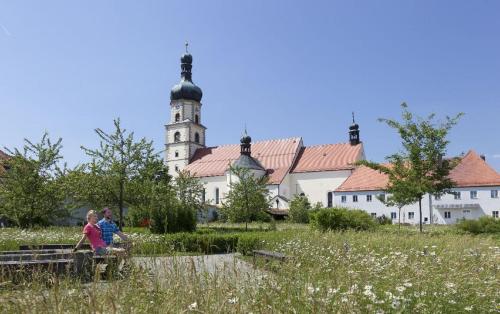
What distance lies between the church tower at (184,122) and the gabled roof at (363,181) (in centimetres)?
2638

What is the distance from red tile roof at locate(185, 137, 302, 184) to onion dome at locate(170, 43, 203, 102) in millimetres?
8694

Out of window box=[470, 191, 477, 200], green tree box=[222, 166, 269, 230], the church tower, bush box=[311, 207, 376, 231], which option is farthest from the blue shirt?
→ the church tower

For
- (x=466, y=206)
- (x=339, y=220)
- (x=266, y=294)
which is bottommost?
(x=339, y=220)

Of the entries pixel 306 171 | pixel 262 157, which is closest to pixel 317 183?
pixel 306 171

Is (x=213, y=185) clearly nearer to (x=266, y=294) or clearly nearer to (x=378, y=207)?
(x=378, y=207)

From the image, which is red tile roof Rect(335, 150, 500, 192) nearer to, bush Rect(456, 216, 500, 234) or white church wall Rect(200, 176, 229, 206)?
white church wall Rect(200, 176, 229, 206)

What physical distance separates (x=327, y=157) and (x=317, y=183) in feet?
12.4

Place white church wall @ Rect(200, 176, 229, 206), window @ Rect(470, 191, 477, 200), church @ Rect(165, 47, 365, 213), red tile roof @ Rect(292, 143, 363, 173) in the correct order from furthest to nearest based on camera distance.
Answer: white church wall @ Rect(200, 176, 229, 206) < church @ Rect(165, 47, 365, 213) < red tile roof @ Rect(292, 143, 363, 173) < window @ Rect(470, 191, 477, 200)

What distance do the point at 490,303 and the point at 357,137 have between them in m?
59.3

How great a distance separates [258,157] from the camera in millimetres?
68875

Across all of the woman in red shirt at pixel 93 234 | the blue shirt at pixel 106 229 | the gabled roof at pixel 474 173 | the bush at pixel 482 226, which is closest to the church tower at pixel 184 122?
the gabled roof at pixel 474 173

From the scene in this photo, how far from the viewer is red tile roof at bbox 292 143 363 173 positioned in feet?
200

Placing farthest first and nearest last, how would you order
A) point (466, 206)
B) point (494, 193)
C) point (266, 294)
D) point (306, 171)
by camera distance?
point (306, 171), point (466, 206), point (494, 193), point (266, 294)

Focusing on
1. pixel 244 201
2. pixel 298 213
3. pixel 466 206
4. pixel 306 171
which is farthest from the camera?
pixel 306 171
